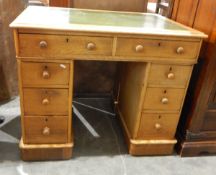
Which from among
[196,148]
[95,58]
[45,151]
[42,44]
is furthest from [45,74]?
[196,148]

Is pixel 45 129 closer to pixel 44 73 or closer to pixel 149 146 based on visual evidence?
pixel 44 73

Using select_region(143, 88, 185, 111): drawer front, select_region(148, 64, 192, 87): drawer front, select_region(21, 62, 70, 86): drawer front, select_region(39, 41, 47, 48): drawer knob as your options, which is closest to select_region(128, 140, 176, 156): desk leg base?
select_region(143, 88, 185, 111): drawer front

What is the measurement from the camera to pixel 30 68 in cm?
125

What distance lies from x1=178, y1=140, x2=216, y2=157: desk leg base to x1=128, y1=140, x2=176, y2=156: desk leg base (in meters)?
0.07

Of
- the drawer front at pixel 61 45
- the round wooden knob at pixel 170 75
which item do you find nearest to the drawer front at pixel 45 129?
the drawer front at pixel 61 45

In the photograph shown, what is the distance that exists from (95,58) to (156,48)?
33cm

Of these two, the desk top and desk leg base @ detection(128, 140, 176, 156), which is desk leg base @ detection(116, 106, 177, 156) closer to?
desk leg base @ detection(128, 140, 176, 156)

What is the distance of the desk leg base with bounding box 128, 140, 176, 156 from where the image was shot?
1563 millimetres

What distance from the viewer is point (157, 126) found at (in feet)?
5.00

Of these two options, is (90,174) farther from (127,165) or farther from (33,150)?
(33,150)

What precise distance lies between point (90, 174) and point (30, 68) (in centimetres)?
70

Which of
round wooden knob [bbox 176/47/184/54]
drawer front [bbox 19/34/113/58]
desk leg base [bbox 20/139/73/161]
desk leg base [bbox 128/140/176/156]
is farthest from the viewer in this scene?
desk leg base [bbox 128/140/176/156]

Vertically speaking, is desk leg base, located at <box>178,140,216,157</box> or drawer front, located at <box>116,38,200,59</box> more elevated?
drawer front, located at <box>116,38,200,59</box>

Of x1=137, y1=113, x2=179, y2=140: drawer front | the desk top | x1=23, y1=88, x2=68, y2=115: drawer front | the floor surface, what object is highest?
the desk top
